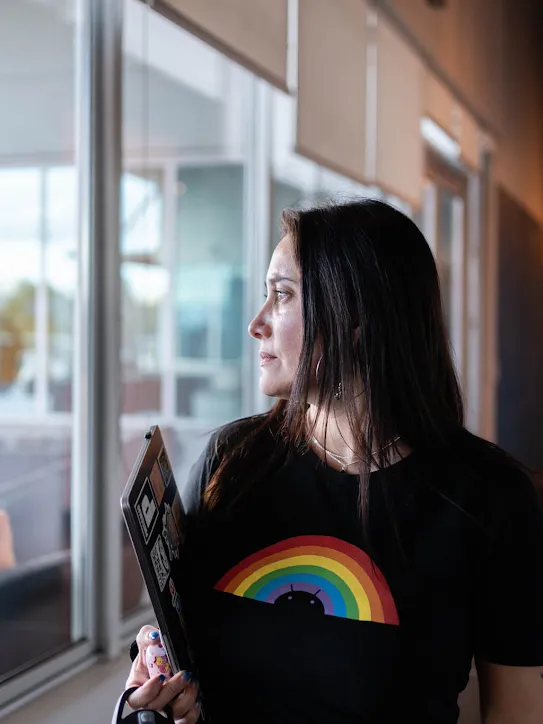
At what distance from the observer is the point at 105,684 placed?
5.84 ft

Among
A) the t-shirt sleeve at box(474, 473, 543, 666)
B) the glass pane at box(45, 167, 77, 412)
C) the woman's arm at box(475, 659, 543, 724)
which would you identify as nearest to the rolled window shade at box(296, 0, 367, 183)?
the glass pane at box(45, 167, 77, 412)

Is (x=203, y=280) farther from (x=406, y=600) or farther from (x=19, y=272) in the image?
(x=406, y=600)

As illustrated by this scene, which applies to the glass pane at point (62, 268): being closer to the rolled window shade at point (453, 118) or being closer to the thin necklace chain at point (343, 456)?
the thin necklace chain at point (343, 456)

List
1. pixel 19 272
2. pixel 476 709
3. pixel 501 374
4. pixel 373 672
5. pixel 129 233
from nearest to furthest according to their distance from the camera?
pixel 373 672, pixel 476 709, pixel 19 272, pixel 129 233, pixel 501 374

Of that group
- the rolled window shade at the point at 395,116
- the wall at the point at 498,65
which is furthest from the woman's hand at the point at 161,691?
the wall at the point at 498,65

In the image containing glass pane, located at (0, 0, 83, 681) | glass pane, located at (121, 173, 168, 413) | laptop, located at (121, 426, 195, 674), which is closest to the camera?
laptop, located at (121, 426, 195, 674)

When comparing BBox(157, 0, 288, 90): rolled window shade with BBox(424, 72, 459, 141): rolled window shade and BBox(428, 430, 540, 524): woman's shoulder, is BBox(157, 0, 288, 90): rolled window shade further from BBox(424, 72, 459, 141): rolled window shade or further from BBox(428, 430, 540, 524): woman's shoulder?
BBox(424, 72, 459, 141): rolled window shade

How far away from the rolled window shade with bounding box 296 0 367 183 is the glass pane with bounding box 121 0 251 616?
0.33 m

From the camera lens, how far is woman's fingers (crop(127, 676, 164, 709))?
3.52 ft

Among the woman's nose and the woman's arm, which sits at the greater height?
the woman's nose

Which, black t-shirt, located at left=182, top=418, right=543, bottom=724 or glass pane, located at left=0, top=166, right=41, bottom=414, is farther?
glass pane, located at left=0, top=166, right=41, bottom=414

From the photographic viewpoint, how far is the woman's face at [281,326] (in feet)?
4.20

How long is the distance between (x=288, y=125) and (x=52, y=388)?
1.82m

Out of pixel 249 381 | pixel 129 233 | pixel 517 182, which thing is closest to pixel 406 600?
pixel 129 233
